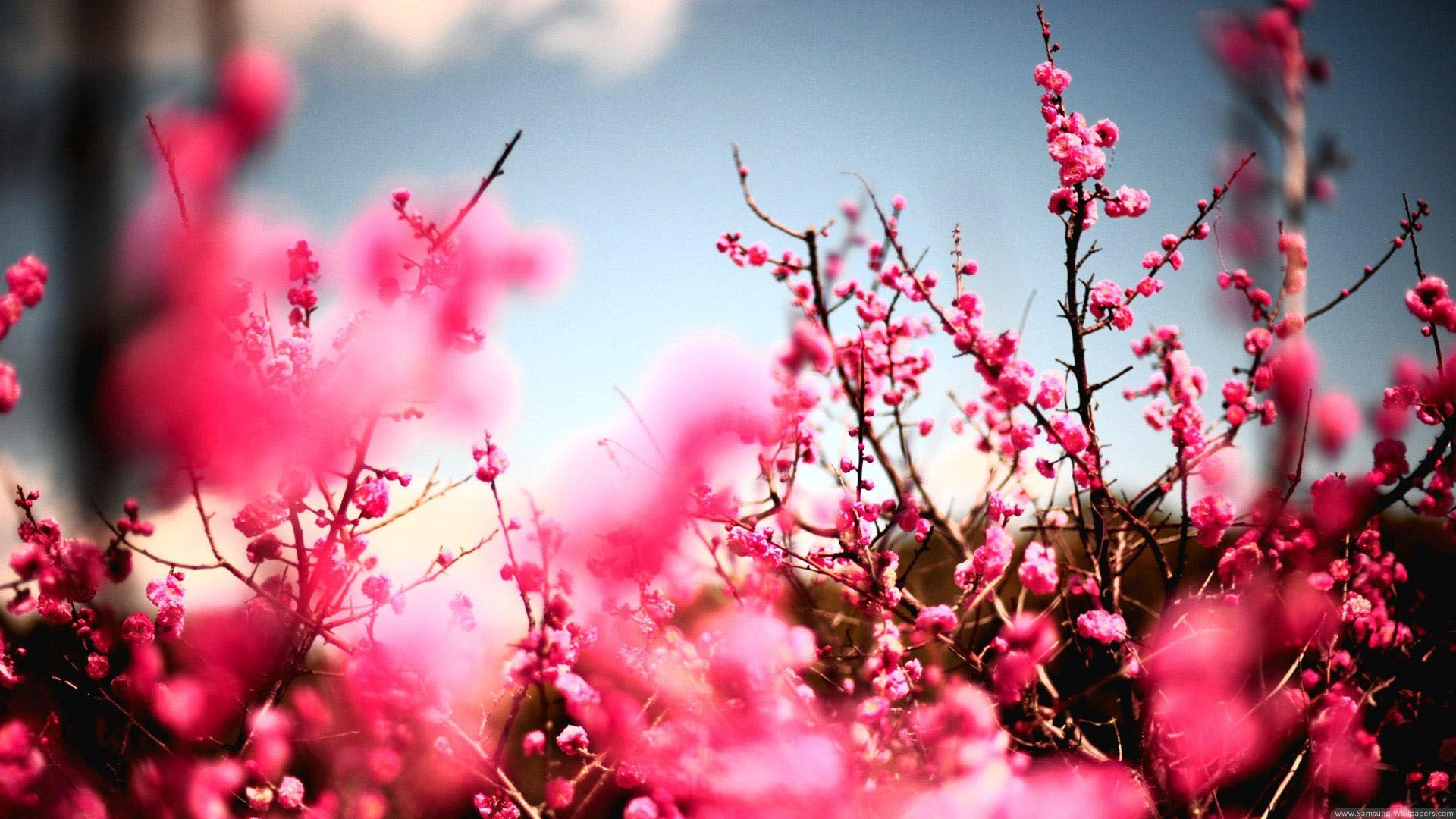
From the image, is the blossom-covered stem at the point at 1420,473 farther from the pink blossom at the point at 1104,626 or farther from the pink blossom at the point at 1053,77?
the pink blossom at the point at 1053,77

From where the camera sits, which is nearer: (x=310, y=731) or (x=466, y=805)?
(x=310, y=731)

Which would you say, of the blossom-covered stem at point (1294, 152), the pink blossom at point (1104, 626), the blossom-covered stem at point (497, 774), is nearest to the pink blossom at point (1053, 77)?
the blossom-covered stem at point (1294, 152)

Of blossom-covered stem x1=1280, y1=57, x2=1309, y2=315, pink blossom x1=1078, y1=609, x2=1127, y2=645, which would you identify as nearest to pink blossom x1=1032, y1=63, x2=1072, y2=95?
blossom-covered stem x1=1280, y1=57, x2=1309, y2=315

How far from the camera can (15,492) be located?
2.39 metres

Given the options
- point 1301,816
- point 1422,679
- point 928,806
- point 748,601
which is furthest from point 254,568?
point 1422,679

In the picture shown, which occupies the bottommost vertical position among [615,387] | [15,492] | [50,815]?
[50,815]

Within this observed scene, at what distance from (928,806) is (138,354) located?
1784mm

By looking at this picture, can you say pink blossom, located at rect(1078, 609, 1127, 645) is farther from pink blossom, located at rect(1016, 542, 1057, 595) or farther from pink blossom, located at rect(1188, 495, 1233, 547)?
pink blossom, located at rect(1188, 495, 1233, 547)

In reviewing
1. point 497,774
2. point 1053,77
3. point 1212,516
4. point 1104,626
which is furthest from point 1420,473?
point 497,774

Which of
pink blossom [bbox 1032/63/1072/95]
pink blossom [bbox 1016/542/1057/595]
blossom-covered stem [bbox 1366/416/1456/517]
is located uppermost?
pink blossom [bbox 1032/63/1072/95]

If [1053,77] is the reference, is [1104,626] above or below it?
below

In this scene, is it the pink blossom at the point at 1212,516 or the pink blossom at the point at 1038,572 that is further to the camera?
the pink blossom at the point at 1212,516

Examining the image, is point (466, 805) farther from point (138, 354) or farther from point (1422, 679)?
point (1422, 679)

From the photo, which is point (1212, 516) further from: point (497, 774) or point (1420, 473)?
point (497, 774)
